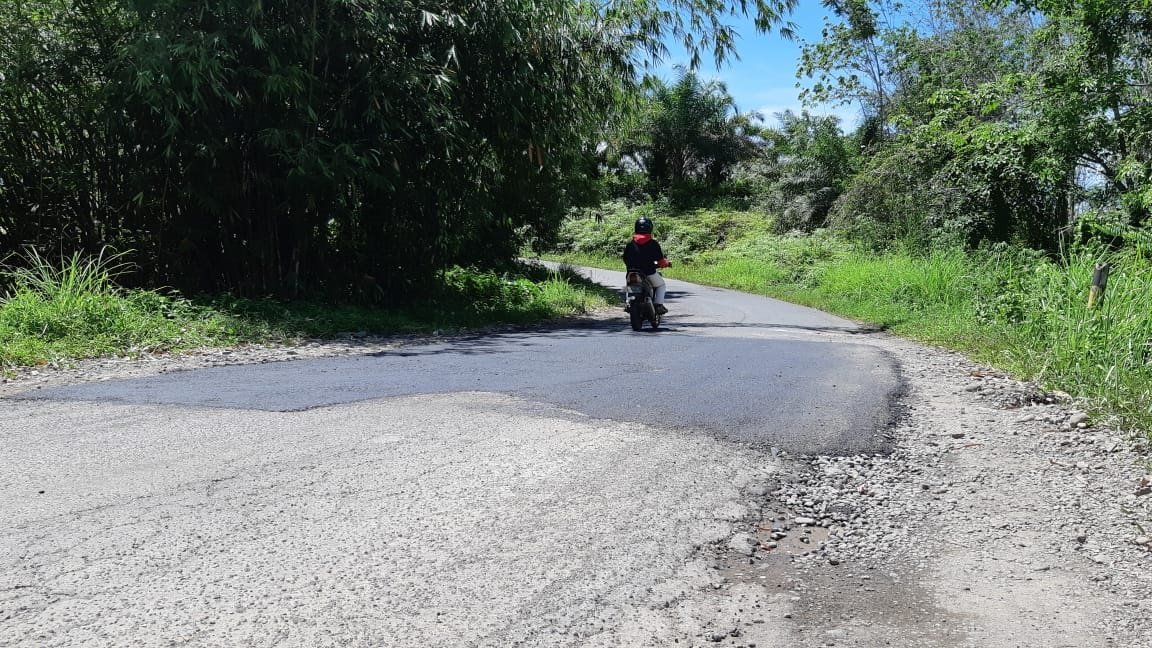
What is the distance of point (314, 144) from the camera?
1095 cm

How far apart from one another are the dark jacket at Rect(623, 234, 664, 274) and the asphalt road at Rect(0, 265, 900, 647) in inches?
201

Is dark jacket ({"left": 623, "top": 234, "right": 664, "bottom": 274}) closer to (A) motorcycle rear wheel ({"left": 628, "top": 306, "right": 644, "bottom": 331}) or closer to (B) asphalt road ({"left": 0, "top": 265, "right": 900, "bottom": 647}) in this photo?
(A) motorcycle rear wheel ({"left": 628, "top": 306, "right": 644, "bottom": 331})

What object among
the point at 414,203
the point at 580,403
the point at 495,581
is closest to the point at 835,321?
the point at 414,203

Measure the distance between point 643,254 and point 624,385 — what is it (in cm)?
554

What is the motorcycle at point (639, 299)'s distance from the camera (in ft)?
40.2

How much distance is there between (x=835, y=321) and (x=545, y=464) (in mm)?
12592

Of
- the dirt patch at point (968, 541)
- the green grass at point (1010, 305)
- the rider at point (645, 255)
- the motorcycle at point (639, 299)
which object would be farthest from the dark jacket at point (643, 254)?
the dirt patch at point (968, 541)

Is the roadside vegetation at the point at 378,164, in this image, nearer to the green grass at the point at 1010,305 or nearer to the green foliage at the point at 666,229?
the green grass at the point at 1010,305

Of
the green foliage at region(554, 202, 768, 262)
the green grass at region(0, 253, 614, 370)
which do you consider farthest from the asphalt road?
the green foliage at region(554, 202, 768, 262)

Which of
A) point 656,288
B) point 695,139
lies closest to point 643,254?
point 656,288

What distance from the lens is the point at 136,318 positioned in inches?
368

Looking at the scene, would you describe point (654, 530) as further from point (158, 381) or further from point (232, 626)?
point (158, 381)

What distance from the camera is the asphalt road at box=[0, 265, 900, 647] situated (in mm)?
2855

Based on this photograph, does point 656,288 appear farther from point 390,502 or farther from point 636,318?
point 390,502
